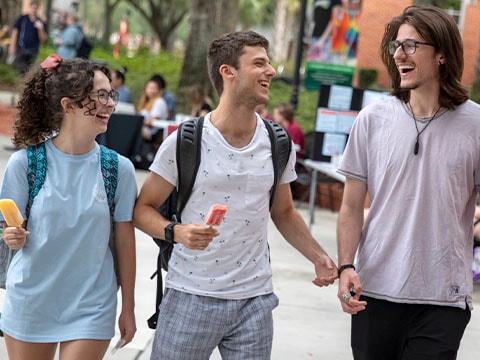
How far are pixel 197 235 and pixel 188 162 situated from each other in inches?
15.8

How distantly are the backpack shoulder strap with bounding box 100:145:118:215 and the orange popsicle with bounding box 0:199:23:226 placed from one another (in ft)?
1.23

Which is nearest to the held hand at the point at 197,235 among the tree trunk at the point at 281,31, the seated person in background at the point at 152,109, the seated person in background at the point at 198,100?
the seated person in background at the point at 198,100

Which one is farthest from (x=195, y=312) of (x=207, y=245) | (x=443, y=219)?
(x=443, y=219)

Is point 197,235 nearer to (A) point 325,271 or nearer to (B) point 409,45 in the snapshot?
(A) point 325,271

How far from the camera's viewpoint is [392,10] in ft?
80.5

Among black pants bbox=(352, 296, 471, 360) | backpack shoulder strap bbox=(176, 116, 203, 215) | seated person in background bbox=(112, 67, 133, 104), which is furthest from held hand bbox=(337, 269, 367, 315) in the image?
seated person in background bbox=(112, 67, 133, 104)

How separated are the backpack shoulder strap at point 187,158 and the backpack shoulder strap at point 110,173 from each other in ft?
0.79

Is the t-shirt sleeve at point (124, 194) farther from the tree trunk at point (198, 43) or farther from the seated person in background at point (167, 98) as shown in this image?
the tree trunk at point (198, 43)

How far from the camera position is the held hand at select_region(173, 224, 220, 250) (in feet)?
11.1

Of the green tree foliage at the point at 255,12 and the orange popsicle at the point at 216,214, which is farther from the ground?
the orange popsicle at the point at 216,214

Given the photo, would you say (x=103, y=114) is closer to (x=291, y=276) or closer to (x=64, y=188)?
(x=64, y=188)

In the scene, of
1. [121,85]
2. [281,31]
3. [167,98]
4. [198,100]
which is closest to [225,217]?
[198,100]

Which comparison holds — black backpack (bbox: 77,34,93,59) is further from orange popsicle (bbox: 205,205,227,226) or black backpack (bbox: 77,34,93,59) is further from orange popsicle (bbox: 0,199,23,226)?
orange popsicle (bbox: 205,205,227,226)

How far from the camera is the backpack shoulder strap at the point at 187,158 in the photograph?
372 cm
